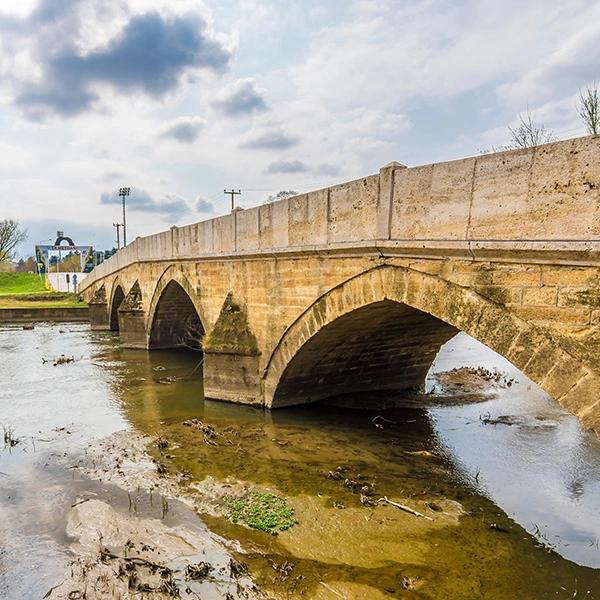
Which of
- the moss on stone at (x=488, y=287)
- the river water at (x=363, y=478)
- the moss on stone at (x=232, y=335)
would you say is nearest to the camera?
the river water at (x=363, y=478)

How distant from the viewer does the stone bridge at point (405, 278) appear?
13.9ft

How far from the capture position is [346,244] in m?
6.90

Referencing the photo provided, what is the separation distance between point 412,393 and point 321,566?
20.7 ft

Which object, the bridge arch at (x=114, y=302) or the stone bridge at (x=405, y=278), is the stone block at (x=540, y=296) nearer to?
the stone bridge at (x=405, y=278)

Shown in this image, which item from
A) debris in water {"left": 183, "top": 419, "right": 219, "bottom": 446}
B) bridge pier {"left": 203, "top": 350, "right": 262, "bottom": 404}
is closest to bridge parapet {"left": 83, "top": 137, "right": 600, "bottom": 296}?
bridge pier {"left": 203, "top": 350, "right": 262, "bottom": 404}

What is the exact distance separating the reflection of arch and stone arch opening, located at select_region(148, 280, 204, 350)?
7923 millimetres

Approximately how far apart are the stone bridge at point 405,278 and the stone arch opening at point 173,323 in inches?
133

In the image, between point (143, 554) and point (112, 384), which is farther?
point (112, 384)

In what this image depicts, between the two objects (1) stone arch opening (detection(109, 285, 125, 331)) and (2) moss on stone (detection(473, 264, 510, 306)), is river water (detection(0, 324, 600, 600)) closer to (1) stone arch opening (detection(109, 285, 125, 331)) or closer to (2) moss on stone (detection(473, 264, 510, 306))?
(2) moss on stone (detection(473, 264, 510, 306))

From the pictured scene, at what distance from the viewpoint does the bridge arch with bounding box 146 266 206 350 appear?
52.2 feet

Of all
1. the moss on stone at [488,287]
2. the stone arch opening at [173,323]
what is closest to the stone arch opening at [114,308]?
the stone arch opening at [173,323]

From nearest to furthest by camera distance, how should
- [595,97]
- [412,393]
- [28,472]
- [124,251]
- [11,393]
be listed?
1. [28,472]
2. [412,393]
3. [11,393]
4. [595,97]
5. [124,251]

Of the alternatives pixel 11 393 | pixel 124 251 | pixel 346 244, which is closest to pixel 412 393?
pixel 346 244

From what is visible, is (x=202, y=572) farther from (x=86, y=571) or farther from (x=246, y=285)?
(x=246, y=285)
